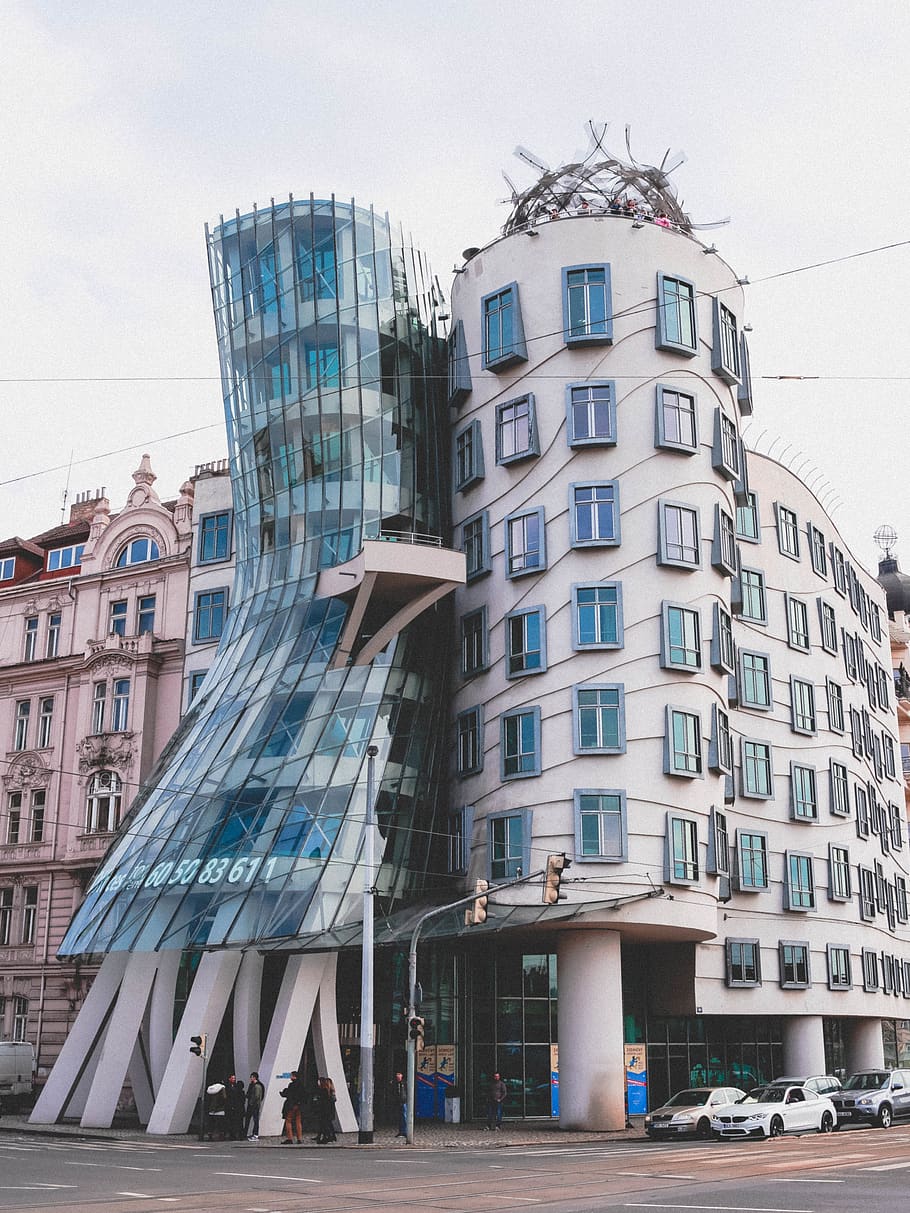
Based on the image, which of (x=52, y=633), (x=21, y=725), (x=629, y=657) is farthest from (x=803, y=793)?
(x=21, y=725)

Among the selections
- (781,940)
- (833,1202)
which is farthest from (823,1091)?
(833,1202)

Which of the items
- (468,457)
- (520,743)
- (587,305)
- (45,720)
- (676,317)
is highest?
(587,305)

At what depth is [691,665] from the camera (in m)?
43.0

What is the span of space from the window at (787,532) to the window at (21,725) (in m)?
32.1

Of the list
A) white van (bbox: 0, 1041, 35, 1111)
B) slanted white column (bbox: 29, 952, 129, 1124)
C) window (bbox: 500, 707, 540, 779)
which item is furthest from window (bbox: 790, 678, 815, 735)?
white van (bbox: 0, 1041, 35, 1111)

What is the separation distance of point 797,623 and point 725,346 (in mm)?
13175

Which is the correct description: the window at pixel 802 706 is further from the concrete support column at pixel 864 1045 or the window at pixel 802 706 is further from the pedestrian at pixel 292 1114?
the pedestrian at pixel 292 1114

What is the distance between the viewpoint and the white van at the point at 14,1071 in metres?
47.0

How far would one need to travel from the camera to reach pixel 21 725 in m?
58.9

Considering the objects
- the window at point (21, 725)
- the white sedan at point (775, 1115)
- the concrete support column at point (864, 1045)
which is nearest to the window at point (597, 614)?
the white sedan at point (775, 1115)

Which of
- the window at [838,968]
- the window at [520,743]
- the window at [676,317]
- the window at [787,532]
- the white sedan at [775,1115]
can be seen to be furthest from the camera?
the window at [787,532]

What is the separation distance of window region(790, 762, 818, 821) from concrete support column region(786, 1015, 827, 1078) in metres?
7.44

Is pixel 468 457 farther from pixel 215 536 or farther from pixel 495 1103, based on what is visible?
pixel 495 1103

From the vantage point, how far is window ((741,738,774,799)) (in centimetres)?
5034
